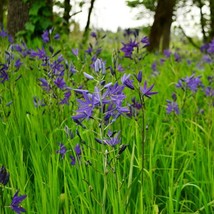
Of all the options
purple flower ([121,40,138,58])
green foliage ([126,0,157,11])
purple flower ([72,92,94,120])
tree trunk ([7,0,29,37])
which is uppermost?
green foliage ([126,0,157,11])

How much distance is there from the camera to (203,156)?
2035 millimetres

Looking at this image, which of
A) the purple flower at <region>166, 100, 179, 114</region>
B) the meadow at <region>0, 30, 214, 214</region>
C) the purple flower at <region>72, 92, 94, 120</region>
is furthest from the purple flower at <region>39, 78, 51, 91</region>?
the purple flower at <region>72, 92, 94, 120</region>

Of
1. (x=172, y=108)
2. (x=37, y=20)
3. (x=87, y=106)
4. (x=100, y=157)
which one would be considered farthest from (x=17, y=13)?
(x=87, y=106)

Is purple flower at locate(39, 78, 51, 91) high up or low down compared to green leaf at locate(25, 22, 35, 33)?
down

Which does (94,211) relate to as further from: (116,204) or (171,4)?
(171,4)

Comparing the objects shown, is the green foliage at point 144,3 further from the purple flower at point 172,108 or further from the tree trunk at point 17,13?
the purple flower at point 172,108

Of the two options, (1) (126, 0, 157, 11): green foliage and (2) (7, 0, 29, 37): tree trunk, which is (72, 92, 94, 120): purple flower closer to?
(2) (7, 0, 29, 37): tree trunk

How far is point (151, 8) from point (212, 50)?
9.68m

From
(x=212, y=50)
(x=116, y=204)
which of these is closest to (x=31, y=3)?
(x=212, y=50)

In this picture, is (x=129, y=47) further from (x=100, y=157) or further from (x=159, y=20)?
(x=159, y=20)

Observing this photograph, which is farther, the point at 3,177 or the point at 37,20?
the point at 37,20

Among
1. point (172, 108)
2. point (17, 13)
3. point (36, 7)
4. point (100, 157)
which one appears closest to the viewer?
point (100, 157)

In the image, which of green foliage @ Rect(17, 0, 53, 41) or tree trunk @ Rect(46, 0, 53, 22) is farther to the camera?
tree trunk @ Rect(46, 0, 53, 22)

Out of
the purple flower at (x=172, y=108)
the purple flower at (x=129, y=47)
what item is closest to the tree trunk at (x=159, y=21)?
the purple flower at (x=172, y=108)
